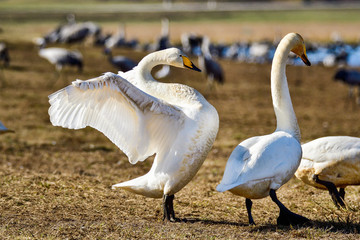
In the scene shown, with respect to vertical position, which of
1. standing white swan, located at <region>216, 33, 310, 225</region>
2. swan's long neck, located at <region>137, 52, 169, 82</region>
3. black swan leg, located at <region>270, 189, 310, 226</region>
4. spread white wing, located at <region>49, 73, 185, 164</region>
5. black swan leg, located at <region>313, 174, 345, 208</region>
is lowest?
black swan leg, located at <region>313, 174, 345, 208</region>

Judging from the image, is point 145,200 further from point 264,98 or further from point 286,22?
point 286,22

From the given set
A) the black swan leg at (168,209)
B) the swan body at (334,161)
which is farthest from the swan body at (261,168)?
the swan body at (334,161)

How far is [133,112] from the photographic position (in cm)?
513

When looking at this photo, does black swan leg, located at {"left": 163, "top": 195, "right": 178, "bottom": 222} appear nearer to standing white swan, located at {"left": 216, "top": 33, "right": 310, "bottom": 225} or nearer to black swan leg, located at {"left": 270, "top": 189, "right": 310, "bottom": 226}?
standing white swan, located at {"left": 216, "top": 33, "right": 310, "bottom": 225}

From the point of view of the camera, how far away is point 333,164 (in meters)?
5.63

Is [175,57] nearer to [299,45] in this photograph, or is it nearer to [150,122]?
[150,122]

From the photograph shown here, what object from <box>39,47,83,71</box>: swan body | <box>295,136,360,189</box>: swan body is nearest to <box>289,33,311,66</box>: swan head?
<box>295,136,360,189</box>: swan body

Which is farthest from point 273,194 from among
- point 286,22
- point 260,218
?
point 286,22

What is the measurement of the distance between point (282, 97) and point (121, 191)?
2184 mm

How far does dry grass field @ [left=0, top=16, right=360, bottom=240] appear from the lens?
479 centimetres

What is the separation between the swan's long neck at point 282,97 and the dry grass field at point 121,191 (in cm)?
89

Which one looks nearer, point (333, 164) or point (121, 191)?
point (333, 164)

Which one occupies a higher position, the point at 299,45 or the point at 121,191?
the point at 299,45

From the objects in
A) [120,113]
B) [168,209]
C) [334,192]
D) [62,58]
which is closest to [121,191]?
[168,209]
